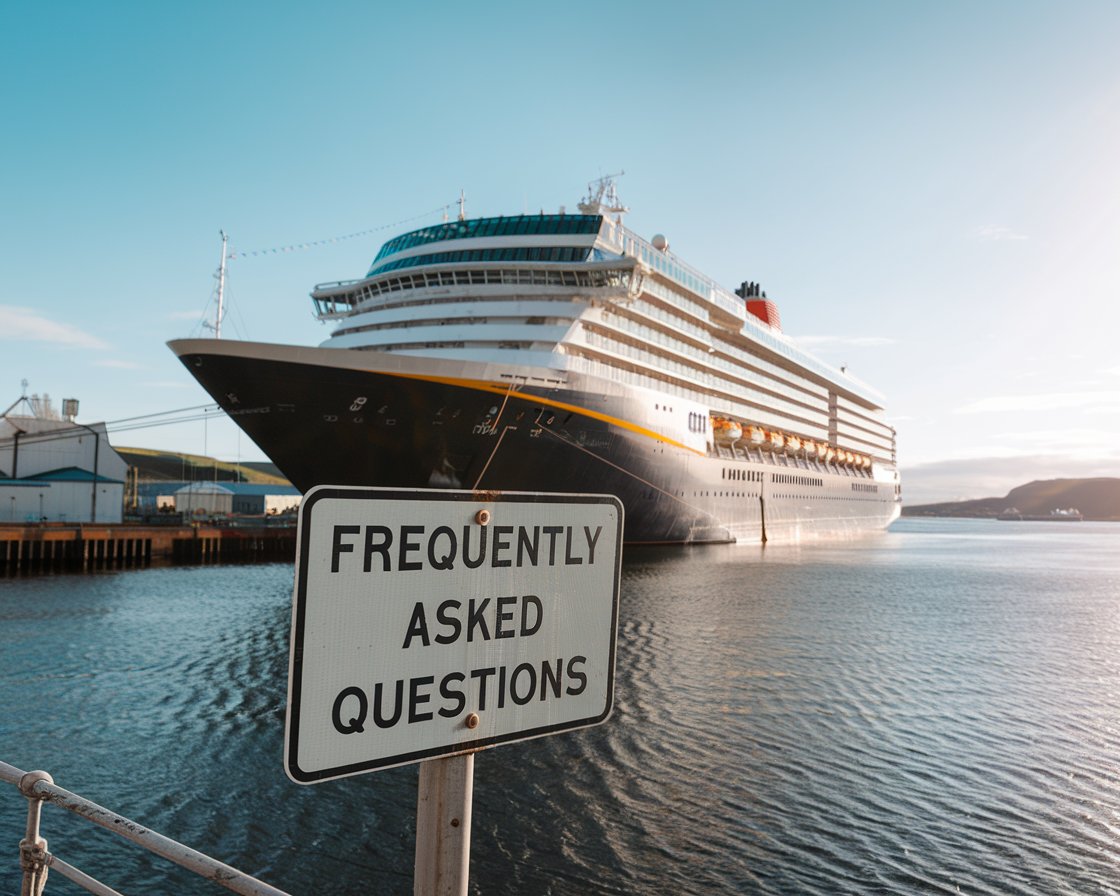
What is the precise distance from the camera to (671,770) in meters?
11.1

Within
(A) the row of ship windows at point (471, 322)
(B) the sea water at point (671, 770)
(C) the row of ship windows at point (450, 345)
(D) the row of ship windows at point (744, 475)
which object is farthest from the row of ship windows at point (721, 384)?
(B) the sea water at point (671, 770)

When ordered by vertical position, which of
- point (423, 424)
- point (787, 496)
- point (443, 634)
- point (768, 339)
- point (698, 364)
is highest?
point (768, 339)

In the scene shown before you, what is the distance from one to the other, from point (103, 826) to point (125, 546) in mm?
41923

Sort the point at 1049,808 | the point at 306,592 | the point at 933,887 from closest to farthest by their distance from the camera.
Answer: the point at 306,592 < the point at 933,887 < the point at 1049,808

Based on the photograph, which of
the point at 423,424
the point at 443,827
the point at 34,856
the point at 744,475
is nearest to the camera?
the point at 443,827

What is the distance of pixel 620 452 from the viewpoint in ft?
106

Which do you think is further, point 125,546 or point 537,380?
point 125,546

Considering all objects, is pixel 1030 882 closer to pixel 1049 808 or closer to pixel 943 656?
pixel 1049 808

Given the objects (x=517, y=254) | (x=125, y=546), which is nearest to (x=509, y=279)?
(x=517, y=254)

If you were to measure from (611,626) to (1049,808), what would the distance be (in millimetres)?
10932

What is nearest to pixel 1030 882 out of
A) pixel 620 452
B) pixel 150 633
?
pixel 150 633

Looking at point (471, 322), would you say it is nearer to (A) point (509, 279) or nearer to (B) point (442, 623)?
(A) point (509, 279)

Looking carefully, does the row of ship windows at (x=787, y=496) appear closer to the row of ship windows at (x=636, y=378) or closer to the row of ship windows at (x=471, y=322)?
the row of ship windows at (x=636, y=378)

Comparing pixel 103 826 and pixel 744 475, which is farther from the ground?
pixel 744 475
